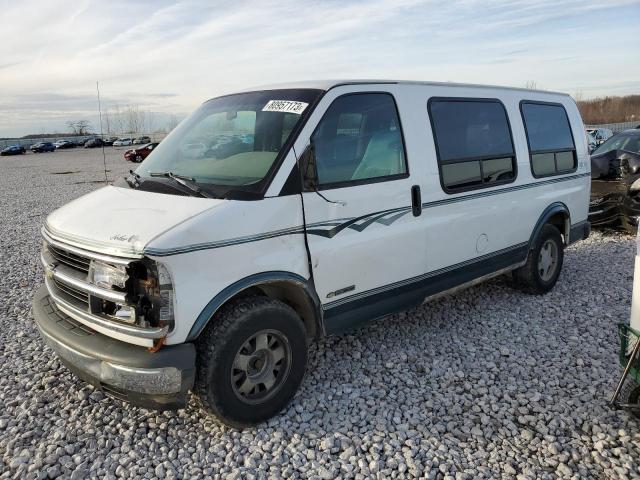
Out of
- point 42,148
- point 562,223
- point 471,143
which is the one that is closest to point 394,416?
point 471,143

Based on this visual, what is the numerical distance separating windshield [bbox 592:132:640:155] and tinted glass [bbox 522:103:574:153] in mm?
5010

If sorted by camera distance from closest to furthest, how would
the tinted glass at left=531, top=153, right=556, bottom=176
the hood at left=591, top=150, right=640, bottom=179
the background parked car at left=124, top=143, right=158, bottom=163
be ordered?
the tinted glass at left=531, top=153, right=556, bottom=176, the background parked car at left=124, top=143, right=158, bottom=163, the hood at left=591, top=150, right=640, bottom=179

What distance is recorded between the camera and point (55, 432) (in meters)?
3.47

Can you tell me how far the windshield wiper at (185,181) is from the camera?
3436 millimetres

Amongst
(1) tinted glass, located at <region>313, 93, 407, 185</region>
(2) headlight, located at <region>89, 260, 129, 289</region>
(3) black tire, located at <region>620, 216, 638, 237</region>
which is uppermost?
(1) tinted glass, located at <region>313, 93, 407, 185</region>

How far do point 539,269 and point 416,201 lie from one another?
8.13ft

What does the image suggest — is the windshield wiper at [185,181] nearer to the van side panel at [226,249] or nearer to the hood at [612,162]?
the van side panel at [226,249]

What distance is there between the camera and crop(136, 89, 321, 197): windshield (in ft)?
11.5

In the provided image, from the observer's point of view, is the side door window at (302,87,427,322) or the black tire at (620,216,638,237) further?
the black tire at (620,216,638,237)

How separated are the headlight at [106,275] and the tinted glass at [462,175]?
2688 millimetres

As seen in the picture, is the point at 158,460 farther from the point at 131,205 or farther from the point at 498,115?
the point at 498,115

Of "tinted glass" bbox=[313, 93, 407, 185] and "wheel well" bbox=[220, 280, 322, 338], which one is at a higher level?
"tinted glass" bbox=[313, 93, 407, 185]

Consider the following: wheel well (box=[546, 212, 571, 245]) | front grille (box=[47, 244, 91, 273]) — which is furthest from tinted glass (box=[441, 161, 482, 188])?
front grille (box=[47, 244, 91, 273])

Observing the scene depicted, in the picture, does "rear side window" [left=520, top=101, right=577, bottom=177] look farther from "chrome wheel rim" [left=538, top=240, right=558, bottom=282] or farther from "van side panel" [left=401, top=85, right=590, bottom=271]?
"chrome wheel rim" [left=538, top=240, right=558, bottom=282]
